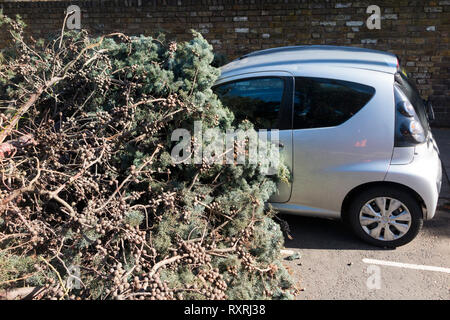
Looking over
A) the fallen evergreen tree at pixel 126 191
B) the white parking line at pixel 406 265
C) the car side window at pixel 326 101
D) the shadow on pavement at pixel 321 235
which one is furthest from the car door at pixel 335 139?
the white parking line at pixel 406 265

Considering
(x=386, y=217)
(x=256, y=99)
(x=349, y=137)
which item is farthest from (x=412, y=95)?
(x=256, y=99)

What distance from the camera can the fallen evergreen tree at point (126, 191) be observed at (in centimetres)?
318

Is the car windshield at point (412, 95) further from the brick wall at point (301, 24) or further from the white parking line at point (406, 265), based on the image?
the brick wall at point (301, 24)

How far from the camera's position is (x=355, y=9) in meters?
7.92

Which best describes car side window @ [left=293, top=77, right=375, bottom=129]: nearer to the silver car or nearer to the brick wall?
the silver car

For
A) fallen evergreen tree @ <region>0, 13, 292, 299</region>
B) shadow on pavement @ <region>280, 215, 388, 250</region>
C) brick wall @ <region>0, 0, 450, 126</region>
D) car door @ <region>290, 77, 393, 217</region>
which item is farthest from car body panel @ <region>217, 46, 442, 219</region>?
brick wall @ <region>0, 0, 450, 126</region>

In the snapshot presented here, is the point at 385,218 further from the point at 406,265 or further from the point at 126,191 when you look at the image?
the point at 126,191

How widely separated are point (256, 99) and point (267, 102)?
122 mm

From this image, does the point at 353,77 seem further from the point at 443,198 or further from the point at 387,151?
the point at 443,198

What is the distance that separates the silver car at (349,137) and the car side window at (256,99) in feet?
0.03

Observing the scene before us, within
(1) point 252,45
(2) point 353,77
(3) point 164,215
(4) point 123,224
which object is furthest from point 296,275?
(1) point 252,45

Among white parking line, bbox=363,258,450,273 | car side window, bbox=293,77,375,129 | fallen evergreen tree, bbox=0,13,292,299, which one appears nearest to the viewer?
fallen evergreen tree, bbox=0,13,292,299

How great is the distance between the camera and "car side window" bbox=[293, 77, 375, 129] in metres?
4.18

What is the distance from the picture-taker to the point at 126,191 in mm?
3885
